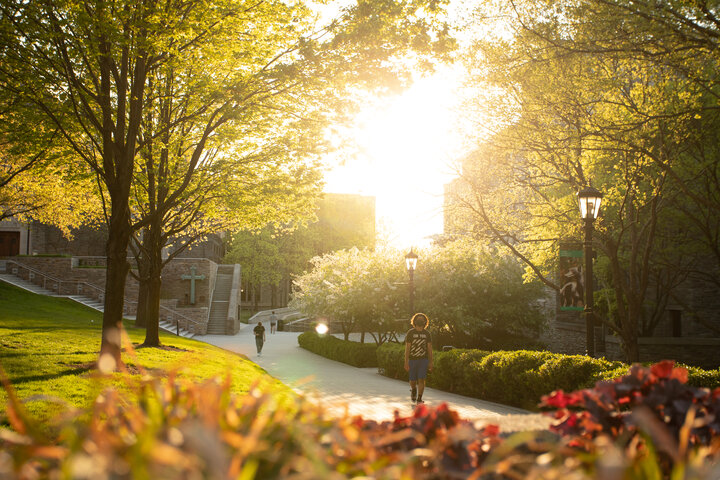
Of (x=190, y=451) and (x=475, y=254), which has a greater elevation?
(x=475, y=254)

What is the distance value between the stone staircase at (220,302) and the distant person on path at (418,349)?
32.6 metres

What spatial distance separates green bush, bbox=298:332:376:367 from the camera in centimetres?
2570

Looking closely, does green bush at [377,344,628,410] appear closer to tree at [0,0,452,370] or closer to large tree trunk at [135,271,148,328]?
tree at [0,0,452,370]

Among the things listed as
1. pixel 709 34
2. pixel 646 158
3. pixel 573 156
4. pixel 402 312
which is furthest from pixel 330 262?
pixel 709 34

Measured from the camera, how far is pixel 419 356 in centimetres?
1271

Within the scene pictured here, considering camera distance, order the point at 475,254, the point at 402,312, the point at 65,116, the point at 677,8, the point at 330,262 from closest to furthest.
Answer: the point at 677,8 → the point at 65,116 → the point at 402,312 → the point at 475,254 → the point at 330,262

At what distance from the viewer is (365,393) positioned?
52.9 ft

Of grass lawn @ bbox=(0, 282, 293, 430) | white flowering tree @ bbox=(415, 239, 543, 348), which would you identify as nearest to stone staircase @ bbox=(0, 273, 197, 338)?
grass lawn @ bbox=(0, 282, 293, 430)

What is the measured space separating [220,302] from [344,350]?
21.9 metres

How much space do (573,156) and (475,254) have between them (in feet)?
39.2

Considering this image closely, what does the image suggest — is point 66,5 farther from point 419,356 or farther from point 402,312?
point 402,312

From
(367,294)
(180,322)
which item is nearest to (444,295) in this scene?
(367,294)

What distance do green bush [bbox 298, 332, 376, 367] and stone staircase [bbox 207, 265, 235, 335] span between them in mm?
12773

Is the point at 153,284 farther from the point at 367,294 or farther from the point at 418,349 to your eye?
the point at 418,349
